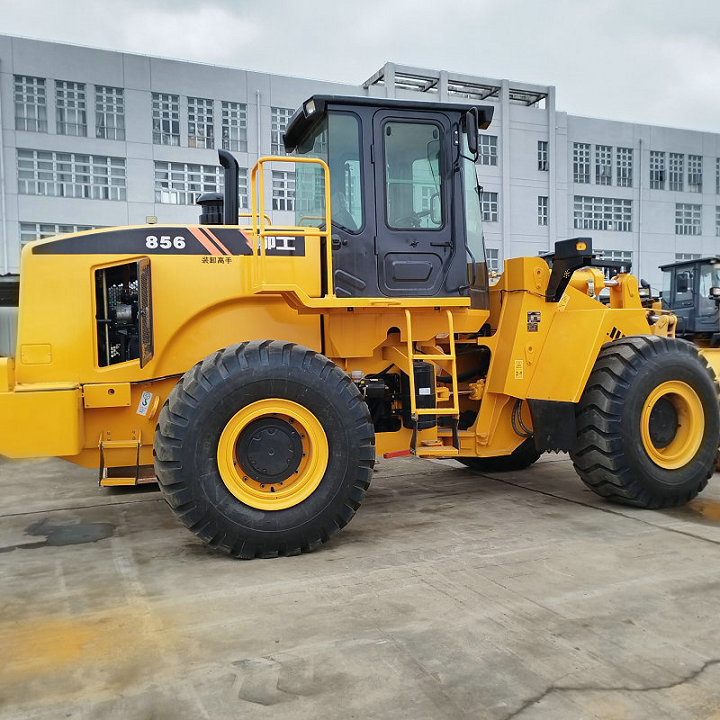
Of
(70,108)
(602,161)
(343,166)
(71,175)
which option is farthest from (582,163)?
(343,166)

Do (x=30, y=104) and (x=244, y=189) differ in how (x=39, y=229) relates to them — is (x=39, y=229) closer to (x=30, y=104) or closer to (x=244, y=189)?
(x=30, y=104)

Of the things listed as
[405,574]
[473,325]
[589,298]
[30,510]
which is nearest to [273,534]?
[405,574]

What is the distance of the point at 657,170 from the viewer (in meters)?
35.1

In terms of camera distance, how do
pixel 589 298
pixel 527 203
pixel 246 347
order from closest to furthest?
pixel 246 347
pixel 589 298
pixel 527 203

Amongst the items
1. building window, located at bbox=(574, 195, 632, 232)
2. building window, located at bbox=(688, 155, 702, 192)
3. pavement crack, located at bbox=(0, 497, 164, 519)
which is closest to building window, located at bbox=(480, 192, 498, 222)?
building window, located at bbox=(574, 195, 632, 232)

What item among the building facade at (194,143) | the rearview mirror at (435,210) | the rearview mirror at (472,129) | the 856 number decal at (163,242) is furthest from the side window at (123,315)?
the building facade at (194,143)

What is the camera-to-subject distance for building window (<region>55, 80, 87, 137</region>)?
2405cm

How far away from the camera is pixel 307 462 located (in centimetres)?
465

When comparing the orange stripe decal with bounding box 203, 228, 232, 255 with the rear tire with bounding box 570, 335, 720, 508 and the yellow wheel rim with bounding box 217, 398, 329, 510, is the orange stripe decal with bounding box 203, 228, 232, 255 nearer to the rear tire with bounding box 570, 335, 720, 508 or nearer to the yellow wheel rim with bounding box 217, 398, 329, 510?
the yellow wheel rim with bounding box 217, 398, 329, 510

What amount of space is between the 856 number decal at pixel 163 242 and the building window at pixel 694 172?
36.4 metres

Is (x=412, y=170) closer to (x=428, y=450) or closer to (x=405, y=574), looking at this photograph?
(x=428, y=450)

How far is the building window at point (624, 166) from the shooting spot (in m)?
34.2

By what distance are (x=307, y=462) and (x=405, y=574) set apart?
1001 millimetres

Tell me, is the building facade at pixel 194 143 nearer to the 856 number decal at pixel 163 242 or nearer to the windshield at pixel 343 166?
the windshield at pixel 343 166
